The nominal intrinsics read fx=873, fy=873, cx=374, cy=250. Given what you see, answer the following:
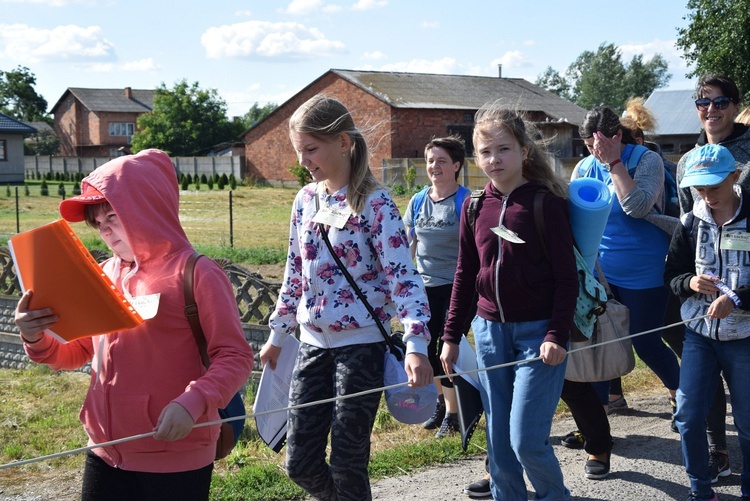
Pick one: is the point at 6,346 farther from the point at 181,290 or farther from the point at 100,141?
the point at 100,141

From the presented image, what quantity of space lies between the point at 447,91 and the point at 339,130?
1742 inches

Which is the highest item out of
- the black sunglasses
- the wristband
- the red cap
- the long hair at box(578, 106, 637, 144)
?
the black sunglasses

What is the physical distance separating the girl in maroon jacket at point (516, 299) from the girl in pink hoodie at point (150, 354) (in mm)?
1266

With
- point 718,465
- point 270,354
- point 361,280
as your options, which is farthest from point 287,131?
point 361,280

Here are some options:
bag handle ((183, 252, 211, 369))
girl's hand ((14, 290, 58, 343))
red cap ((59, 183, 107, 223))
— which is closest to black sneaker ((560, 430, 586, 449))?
bag handle ((183, 252, 211, 369))

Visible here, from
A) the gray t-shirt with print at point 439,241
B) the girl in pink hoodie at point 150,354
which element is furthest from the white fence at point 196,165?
the girl in pink hoodie at point 150,354

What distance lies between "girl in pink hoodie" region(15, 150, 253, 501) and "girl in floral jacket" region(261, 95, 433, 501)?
660 mm

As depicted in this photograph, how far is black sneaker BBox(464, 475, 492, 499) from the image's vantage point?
4527 millimetres

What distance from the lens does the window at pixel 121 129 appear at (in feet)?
267

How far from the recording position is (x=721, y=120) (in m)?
4.98

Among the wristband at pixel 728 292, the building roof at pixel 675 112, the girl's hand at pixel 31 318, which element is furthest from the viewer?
the building roof at pixel 675 112

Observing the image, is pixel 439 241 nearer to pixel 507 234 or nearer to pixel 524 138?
pixel 524 138

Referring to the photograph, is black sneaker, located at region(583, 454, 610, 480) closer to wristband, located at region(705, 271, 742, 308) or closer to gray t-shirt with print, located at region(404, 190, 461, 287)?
wristband, located at region(705, 271, 742, 308)

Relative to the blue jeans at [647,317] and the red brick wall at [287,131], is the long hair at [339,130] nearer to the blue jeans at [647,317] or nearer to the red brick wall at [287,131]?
the blue jeans at [647,317]
